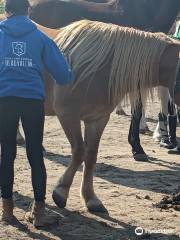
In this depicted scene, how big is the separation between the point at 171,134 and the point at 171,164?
0.88 m

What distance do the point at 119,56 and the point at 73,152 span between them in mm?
928

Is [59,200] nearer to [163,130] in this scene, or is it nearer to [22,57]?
[22,57]

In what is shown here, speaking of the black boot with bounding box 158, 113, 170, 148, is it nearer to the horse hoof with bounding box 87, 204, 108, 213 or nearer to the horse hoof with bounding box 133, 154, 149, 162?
the horse hoof with bounding box 133, 154, 149, 162

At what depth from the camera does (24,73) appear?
159 inches

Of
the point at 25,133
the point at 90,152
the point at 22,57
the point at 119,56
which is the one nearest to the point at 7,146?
the point at 25,133

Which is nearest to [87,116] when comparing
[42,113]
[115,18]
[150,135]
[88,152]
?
[88,152]

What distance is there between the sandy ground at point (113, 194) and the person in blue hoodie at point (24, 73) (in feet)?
1.95

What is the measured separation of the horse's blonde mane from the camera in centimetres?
456

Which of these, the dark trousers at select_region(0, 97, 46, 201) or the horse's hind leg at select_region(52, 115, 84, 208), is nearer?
the dark trousers at select_region(0, 97, 46, 201)

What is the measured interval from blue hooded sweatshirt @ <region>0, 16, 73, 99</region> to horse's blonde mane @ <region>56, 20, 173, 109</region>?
600 mm

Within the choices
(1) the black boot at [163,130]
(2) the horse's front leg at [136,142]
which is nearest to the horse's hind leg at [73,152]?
(2) the horse's front leg at [136,142]

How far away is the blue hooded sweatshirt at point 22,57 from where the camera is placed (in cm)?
403

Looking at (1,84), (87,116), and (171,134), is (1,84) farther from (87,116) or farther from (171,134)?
(171,134)

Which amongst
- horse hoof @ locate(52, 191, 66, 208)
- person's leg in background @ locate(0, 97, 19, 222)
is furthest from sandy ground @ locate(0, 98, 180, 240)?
person's leg in background @ locate(0, 97, 19, 222)
